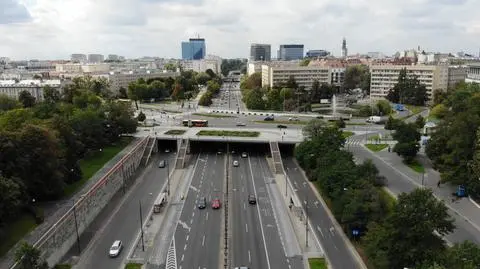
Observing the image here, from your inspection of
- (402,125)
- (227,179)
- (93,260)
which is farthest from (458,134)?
(93,260)

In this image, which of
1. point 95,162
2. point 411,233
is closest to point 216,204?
point 95,162

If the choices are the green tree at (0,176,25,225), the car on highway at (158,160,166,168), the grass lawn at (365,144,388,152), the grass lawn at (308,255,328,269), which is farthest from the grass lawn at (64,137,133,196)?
the grass lawn at (365,144,388,152)

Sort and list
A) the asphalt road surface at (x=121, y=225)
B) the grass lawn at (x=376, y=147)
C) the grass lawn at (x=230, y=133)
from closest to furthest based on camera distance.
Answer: the asphalt road surface at (x=121, y=225) → the grass lawn at (x=376, y=147) → the grass lawn at (x=230, y=133)

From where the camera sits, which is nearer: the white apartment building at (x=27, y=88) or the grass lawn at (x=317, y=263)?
the grass lawn at (x=317, y=263)

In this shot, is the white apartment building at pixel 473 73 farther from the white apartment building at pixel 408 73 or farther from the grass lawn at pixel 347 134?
the grass lawn at pixel 347 134

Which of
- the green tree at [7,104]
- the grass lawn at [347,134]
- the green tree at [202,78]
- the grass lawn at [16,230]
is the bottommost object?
the grass lawn at [16,230]

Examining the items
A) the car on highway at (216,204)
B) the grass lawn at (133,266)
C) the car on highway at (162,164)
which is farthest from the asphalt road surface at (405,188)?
the car on highway at (162,164)

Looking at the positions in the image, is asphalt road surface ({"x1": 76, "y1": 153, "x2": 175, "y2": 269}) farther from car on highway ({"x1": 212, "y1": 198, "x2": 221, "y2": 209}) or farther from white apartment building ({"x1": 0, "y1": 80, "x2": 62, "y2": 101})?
white apartment building ({"x1": 0, "y1": 80, "x2": 62, "y2": 101})
